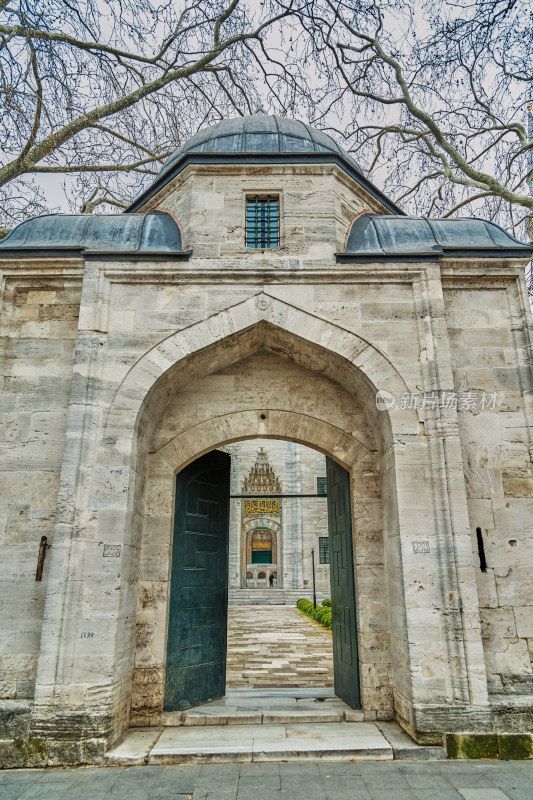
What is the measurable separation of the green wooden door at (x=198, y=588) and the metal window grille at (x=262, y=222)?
2.37m

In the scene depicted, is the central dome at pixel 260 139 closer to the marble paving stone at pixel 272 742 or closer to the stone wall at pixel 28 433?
the stone wall at pixel 28 433

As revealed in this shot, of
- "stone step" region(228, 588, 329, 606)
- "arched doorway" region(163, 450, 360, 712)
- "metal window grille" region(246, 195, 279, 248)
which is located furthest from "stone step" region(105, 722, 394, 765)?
"stone step" region(228, 588, 329, 606)

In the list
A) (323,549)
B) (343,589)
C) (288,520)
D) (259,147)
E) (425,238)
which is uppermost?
(259,147)

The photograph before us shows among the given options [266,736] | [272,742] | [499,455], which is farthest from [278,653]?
[499,455]

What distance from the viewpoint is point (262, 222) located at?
5.52 m

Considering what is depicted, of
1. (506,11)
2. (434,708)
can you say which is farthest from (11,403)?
(506,11)

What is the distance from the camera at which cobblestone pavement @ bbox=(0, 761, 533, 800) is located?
328 centimetres

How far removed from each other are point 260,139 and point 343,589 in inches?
201

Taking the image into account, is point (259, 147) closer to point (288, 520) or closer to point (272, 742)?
point (272, 742)

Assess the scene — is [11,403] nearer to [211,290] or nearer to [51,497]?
[51,497]

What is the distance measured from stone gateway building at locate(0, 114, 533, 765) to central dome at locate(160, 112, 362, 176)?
8 centimetres

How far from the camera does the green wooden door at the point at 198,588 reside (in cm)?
498

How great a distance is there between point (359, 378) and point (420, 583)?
1.89 meters

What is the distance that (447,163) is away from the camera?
9422 millimetres
